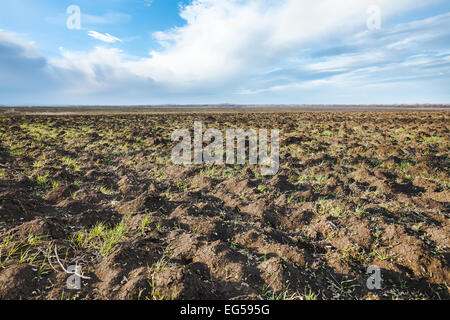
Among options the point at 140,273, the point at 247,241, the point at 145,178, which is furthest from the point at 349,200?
the point at 145,178

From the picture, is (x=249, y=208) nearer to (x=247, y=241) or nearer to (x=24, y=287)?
(x=247, y=241)

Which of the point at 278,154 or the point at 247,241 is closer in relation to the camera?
the point at 247,241

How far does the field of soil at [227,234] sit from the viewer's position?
2.79 m

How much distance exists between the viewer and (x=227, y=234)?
13.2ft

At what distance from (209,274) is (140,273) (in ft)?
2.69

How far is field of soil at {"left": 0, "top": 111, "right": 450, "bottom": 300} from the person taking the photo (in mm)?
2795

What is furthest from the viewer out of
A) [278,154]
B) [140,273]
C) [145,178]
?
[278,154]
